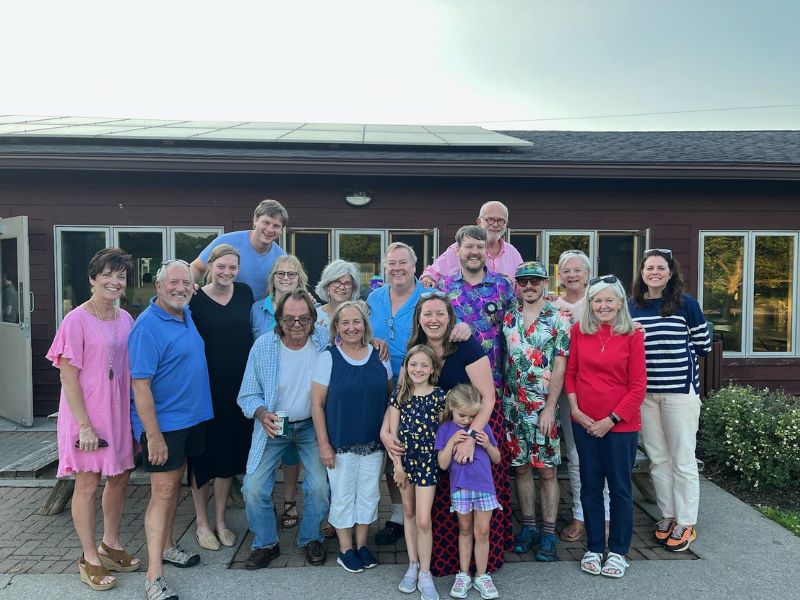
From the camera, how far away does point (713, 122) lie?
3031 cm

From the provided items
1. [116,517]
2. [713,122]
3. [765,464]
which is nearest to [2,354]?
[116,517]

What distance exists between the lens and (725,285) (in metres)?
7.00

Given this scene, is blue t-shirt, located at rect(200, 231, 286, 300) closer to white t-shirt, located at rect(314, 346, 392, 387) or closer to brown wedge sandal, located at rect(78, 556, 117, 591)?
white t-shirt, located at rect(314, 346, 392, 387)

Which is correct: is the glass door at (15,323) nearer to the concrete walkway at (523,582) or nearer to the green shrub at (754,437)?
the concrete walkway at (523,582)

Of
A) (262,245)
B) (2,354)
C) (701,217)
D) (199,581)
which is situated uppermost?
(701,217)

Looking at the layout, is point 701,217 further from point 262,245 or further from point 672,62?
point 672,62

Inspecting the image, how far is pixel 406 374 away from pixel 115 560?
198 centimetres

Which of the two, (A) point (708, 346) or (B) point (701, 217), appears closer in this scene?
(A) point (708, 346)

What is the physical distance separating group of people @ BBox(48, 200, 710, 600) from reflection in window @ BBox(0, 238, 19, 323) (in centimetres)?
426

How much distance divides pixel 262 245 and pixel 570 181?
4168 mm

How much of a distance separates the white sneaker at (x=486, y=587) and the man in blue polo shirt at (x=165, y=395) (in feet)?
5.26

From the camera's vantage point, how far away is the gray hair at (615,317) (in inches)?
125

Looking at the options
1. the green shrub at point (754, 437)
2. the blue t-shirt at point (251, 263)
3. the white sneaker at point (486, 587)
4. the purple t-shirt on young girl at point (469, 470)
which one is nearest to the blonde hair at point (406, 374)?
the purple t-shirt on young girl at point (469, 470)

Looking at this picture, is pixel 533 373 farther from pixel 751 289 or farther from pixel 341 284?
pixel 751 289
